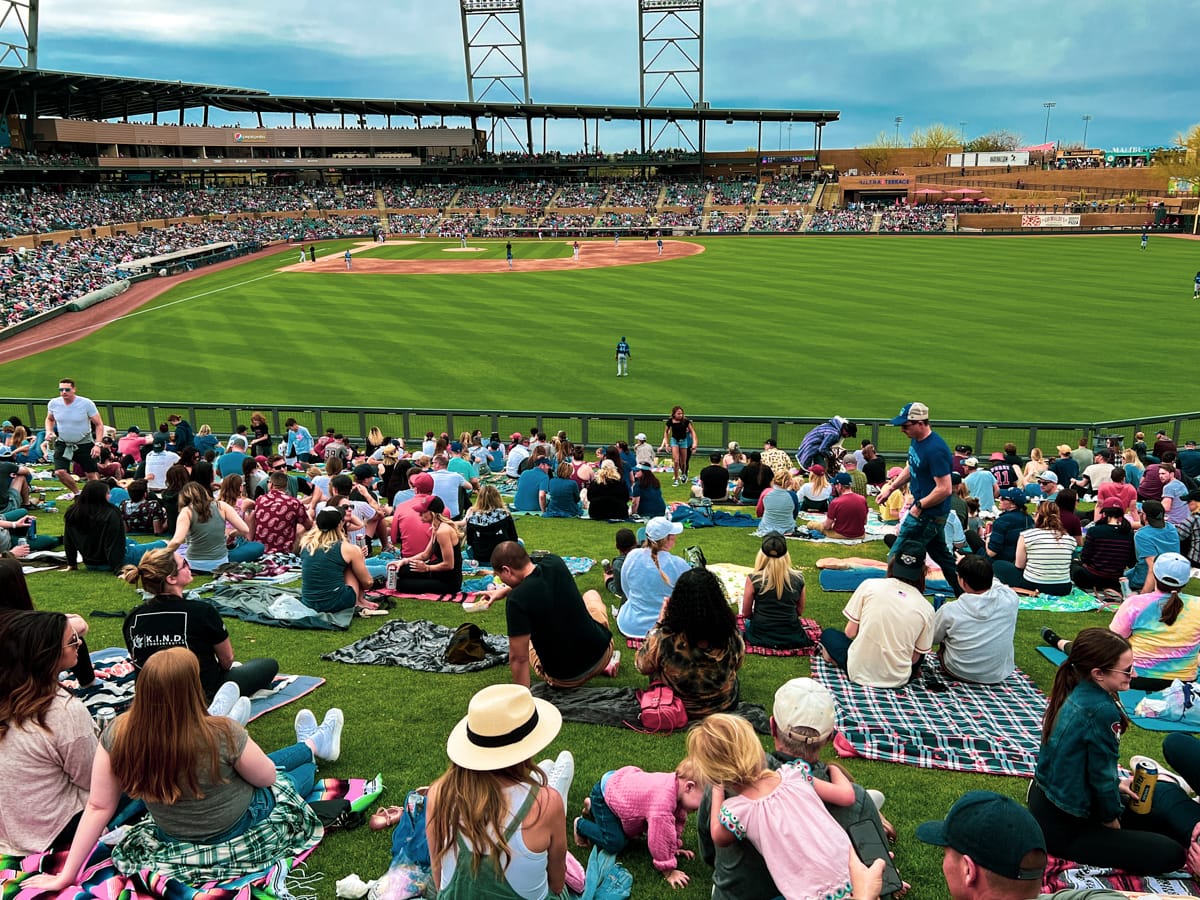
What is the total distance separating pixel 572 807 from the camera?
525 cm

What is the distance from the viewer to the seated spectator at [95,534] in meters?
9.63

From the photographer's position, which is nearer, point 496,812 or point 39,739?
point 496,812

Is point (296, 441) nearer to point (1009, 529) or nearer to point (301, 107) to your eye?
point (1009, 529)

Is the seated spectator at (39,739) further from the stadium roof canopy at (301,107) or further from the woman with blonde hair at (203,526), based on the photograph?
the stadium roof canopy at (301,107)

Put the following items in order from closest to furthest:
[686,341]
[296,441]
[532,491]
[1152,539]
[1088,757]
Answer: [1088,757] < [1152,539] < [532,491] < [296,441] < [686,341]

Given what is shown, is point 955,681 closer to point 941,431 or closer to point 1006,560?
point 1006,560

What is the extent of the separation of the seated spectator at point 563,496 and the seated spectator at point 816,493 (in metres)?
3.86

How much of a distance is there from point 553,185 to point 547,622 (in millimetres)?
101146

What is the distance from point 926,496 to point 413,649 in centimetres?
526

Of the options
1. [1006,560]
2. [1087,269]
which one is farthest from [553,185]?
[1006,560]

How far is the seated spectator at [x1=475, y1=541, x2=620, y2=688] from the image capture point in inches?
246

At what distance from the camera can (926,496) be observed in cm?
836

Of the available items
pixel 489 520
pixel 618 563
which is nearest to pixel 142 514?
pixel 489 520

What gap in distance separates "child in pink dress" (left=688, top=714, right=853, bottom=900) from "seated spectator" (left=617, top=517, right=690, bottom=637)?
3733mm
